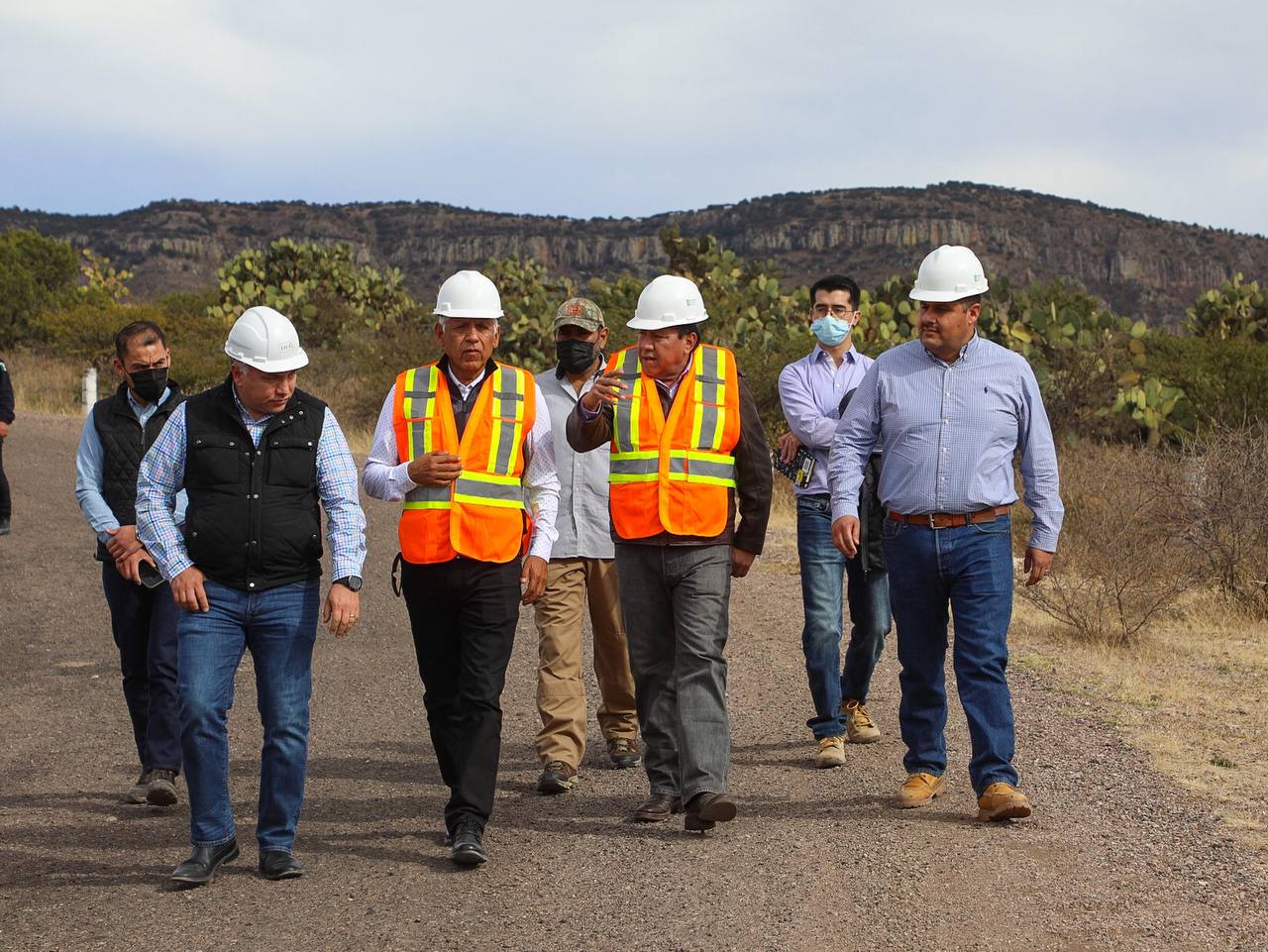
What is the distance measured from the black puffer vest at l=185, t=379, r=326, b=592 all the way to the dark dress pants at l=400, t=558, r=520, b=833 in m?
0.51

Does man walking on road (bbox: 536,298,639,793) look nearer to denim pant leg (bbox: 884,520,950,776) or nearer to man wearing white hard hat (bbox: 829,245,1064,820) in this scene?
man wearing white hard hat (bbox: 829,245,1064,820)

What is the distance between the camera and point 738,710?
8.80m

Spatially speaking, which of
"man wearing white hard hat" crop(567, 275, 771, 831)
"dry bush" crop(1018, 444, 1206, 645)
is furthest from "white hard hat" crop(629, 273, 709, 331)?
"dry bush" crop(1018, 444, 1206, 645)

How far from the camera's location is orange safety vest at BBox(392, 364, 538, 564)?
19.9ft

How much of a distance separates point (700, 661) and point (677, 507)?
0.65 meters

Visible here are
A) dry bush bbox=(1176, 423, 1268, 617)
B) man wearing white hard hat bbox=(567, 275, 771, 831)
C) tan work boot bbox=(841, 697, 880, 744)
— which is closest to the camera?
man wearing white hard hat bbox=(567, 275, 771, 831)

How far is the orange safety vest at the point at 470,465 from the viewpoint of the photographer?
606 centimetres

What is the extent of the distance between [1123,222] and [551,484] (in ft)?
237

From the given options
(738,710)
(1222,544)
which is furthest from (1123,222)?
(738,710)

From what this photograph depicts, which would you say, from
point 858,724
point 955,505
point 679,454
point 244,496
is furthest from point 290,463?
point 858,724

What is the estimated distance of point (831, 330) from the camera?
7828mm

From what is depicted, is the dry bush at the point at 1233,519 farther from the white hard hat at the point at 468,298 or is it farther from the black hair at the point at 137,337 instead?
the black hair at the point at 137,337

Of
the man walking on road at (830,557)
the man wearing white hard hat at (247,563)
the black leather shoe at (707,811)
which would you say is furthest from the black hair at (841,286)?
the man wearing white hard hat at (247,563)

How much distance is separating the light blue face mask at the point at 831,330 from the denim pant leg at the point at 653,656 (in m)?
1.90
